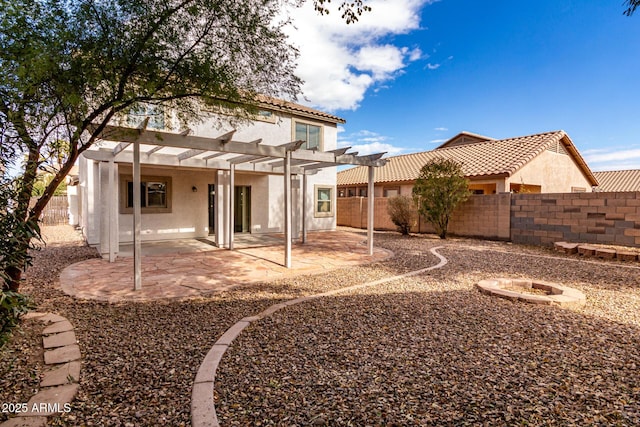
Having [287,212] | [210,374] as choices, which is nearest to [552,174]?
[287,212]

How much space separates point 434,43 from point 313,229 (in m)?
9.82

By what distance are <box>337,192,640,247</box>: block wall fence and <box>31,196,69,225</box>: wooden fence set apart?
68.5 ft

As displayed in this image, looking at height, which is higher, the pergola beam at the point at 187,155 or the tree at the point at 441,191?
the pergola beam at the point at 187,155

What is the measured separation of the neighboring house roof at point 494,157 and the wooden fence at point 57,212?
1948 centimetres

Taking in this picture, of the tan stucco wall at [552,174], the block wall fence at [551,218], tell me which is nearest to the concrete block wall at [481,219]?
the block wall fence at [551,218]

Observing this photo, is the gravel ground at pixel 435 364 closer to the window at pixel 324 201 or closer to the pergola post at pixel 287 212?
the pergola post at pixel 287 212

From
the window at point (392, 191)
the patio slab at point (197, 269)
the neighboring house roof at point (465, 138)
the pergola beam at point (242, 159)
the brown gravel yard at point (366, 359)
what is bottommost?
the brown gravel yard at point (366, 359)

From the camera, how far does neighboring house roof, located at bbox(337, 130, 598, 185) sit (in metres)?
15.9

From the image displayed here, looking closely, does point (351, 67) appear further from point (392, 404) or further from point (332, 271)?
point (392, 404)

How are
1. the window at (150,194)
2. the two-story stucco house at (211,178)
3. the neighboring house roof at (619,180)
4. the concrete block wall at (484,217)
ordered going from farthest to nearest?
the neighboring house roof at (619,180) → the concrete block wall at (484,217) → the window at (150,194) → the two-story stucco house at (211,178)

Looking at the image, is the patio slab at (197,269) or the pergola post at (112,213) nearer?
the patio slab at (197,269)

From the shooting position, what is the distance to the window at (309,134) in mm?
15047

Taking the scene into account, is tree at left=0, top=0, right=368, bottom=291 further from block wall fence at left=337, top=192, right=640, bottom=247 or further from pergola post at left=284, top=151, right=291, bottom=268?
block wall fence at left=337, top=192, right=640, bottom=247

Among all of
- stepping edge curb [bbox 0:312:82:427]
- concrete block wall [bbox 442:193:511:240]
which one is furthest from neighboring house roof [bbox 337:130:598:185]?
stepping edge curb [bbox 0:312:82:427]
